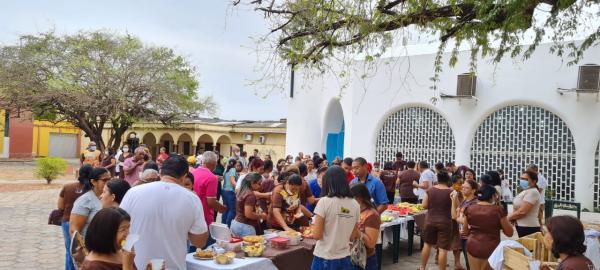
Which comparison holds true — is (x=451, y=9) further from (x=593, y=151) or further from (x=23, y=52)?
(x=23, y=52)


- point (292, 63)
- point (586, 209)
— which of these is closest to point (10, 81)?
point (292, 63)

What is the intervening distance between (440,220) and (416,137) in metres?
9.90

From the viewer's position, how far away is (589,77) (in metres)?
12.3

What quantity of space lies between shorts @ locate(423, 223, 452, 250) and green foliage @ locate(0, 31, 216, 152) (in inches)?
749

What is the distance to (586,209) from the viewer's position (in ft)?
41.8

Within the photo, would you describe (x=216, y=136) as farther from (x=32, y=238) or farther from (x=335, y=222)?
(x=335, y=222)

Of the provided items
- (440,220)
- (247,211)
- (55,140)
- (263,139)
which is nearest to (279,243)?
(247,211)

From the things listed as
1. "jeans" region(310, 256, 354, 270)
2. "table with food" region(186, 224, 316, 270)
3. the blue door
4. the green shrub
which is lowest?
the green shrub

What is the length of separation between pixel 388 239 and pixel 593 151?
833cm

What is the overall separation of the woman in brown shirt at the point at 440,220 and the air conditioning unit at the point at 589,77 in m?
8.48

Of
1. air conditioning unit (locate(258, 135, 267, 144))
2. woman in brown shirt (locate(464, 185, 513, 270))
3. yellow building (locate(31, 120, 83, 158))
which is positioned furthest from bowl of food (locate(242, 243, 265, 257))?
yellow building (locate(31, 120, 83, 158))

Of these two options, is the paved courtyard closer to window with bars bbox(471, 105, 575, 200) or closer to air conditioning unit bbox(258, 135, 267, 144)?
window with bars bbox(471, 105, 575, 200)

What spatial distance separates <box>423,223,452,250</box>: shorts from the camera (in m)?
6.14

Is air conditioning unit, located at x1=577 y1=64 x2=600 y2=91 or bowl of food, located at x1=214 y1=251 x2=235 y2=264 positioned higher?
air conditioning unit, located at x1=577 y1=64 x2=600 y2=91
